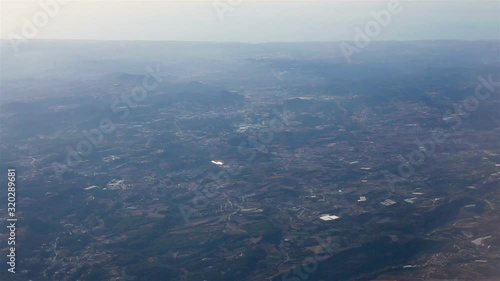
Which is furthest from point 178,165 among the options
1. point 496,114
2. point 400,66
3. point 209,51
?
point 209,51
